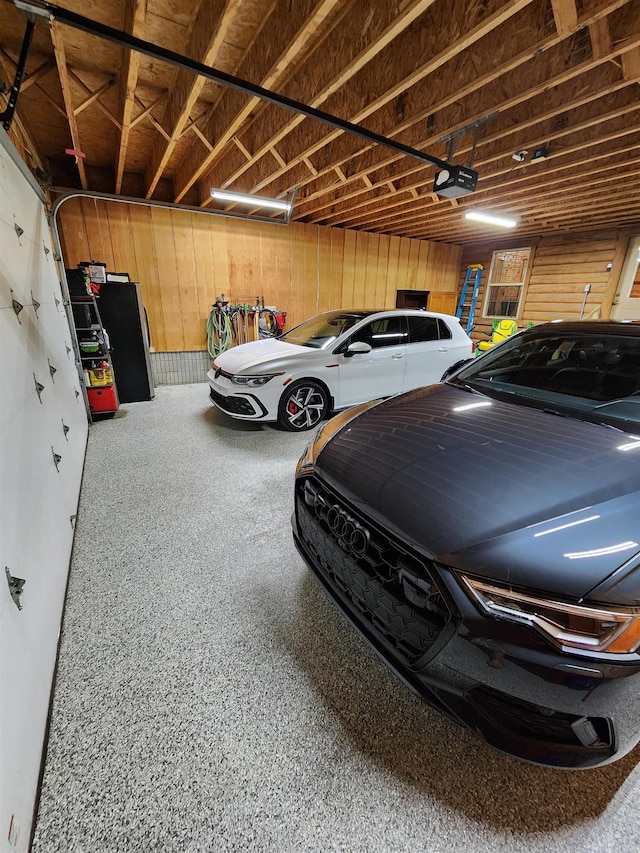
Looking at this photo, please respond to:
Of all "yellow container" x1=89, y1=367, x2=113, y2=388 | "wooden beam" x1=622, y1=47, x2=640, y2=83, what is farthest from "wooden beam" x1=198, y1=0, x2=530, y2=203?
"yellow container" x1=89, y1=367, x2=113, y2=388

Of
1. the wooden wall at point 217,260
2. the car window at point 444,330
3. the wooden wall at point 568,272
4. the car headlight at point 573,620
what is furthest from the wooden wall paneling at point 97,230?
the wooden wall at point 568,272

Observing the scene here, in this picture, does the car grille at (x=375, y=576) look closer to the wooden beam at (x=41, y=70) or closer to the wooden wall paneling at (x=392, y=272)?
the wooden beam at (x=41, y=70)

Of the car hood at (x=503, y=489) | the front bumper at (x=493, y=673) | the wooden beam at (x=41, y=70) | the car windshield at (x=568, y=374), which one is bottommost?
the front bumper at (x=493, y=673)

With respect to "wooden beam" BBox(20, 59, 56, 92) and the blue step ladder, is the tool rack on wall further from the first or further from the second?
the blue step ladder

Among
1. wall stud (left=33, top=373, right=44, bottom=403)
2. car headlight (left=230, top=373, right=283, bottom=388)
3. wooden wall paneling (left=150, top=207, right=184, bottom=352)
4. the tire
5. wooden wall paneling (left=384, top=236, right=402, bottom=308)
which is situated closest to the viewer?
wall stud (left=33, top=373, right=44, bottom=403)

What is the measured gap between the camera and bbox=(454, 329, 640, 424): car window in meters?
1.58

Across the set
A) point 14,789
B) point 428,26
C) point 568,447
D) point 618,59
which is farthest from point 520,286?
point 14,789

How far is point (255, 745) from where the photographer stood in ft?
3.76

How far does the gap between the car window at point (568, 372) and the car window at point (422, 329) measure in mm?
2130

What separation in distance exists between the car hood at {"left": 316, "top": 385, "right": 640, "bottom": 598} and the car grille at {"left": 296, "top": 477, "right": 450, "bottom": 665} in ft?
0.23

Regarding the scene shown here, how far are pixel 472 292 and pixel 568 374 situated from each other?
8.85m

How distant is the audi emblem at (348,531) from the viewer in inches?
45.4

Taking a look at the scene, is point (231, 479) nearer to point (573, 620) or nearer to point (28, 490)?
point (28, 490)

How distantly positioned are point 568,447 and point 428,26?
9.39 ft
